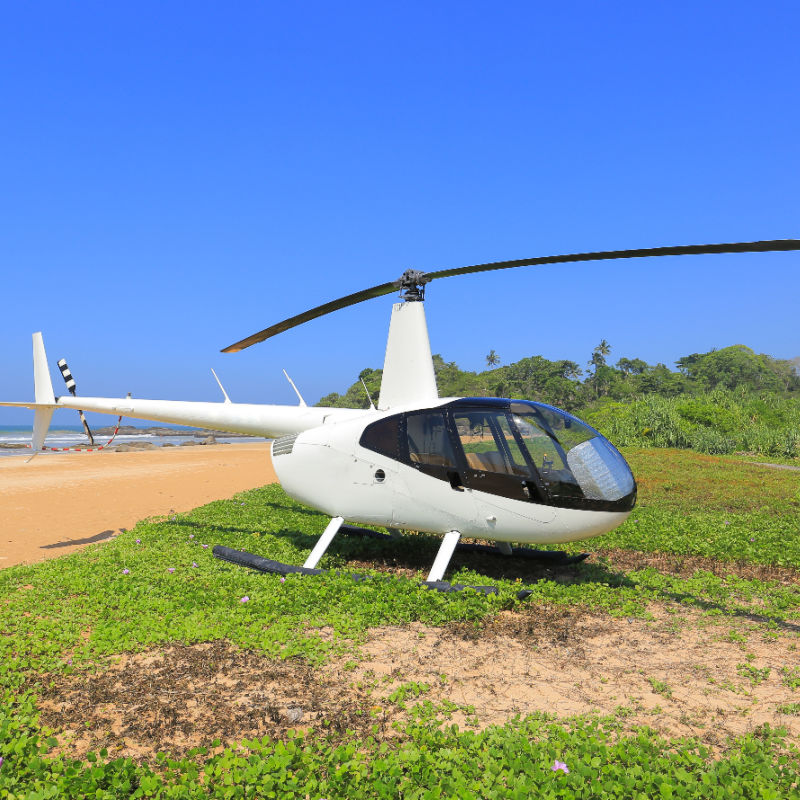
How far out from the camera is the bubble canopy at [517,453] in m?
5.91

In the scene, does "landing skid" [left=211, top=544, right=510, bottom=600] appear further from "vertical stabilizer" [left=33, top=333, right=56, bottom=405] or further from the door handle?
"vertical stabilizer" [left=33, top=333, right=56, bottom=405]

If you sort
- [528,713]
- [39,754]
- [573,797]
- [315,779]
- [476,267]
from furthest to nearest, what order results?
[476,267], [528,713], [39,754], [315,779], [573,797]

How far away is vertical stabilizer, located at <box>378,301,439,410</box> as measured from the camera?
698 centimetres

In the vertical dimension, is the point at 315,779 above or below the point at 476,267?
below

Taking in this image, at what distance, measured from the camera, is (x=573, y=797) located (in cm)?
280

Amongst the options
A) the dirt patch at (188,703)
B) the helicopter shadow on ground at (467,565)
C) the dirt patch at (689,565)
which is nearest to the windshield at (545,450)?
the helicopter shadow on ground at (467,565)

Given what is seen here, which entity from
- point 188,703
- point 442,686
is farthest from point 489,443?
point 188,703

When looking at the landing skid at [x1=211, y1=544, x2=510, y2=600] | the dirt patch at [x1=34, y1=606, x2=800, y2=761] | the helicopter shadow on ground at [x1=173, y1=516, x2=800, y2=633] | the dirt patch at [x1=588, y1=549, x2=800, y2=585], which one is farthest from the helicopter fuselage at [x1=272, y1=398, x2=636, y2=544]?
the dirt patch at [x1=588, y1=549, x2=800, y2=585]

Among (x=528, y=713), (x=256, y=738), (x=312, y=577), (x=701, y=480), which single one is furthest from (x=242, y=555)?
(x=701, y=480)

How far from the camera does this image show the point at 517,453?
6094 mm

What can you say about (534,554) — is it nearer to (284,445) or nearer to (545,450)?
(545,450)

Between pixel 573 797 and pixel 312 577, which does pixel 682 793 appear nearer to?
pixel 573 797

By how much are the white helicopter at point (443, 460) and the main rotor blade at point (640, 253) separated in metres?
0.01

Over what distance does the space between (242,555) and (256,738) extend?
12.9 ft
